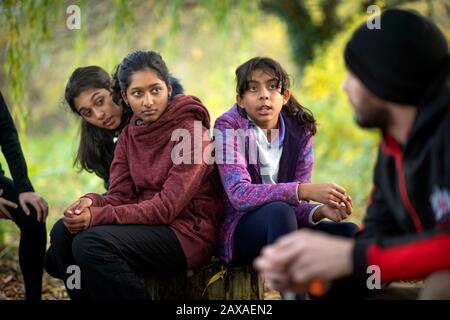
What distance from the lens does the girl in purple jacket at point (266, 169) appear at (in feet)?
9.25

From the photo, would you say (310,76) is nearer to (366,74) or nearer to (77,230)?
(77,230)

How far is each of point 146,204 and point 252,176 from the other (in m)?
0.50

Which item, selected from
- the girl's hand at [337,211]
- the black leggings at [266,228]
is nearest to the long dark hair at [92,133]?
the black leggings at [266,228]

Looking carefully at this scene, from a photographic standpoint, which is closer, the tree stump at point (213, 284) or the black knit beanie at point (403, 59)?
the black knit beanie at point (403, 59)

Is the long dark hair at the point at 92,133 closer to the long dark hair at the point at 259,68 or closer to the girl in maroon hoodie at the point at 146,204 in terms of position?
the girl in maroon hoodie at the point at 146,204

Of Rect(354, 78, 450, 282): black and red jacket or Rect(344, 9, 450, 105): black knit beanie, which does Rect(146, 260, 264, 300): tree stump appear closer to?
Rect(354, 78, 450, 282): black and red jacket

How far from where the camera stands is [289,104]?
3242mm

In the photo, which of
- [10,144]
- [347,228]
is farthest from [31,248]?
[347,228]

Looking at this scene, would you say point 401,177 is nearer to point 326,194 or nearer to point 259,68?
point 326,194

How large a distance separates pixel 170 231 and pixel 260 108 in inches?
26.2

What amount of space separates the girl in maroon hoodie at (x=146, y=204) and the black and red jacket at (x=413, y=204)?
915mm

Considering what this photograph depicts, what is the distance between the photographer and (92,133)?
11.2ft

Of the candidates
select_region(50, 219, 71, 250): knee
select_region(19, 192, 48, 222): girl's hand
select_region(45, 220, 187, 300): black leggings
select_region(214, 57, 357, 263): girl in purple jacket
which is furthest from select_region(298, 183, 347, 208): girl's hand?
select_region(19, 192, 48, 222): girl's hand
